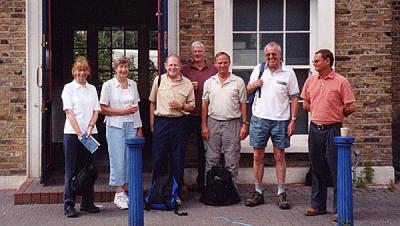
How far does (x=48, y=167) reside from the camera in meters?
8.86

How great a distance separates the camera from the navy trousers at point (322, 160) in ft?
23.3

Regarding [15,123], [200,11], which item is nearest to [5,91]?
[15,123]

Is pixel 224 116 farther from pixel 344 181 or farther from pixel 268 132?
pixel 344 181

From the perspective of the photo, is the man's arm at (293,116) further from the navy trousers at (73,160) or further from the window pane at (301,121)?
the navy trousers at (73,160)

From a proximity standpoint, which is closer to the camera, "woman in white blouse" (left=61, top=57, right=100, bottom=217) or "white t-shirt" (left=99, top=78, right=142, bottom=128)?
"woman in white blouse" (left=61, top=57, right=100, bottom=217)

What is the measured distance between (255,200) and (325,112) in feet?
→ 5.17

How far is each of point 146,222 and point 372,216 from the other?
2.75 metres

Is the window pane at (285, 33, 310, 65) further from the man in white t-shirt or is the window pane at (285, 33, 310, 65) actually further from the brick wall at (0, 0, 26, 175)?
the brick wall at (0, 0, 26, 175)

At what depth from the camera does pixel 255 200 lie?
7.87 m

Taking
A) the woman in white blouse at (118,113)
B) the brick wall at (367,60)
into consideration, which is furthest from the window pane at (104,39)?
the woman in white blouse at (118,113)

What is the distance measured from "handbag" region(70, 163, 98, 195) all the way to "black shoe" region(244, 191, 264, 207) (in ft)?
6.67

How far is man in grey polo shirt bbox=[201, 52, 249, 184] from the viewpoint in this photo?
785 centimetres

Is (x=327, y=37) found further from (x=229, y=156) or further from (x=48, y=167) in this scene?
(x=48, y=167)

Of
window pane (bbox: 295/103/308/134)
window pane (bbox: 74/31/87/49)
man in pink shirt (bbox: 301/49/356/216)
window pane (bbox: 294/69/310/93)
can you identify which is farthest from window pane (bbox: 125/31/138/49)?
man in pink shirt (bbox: 301/49/356/216)
